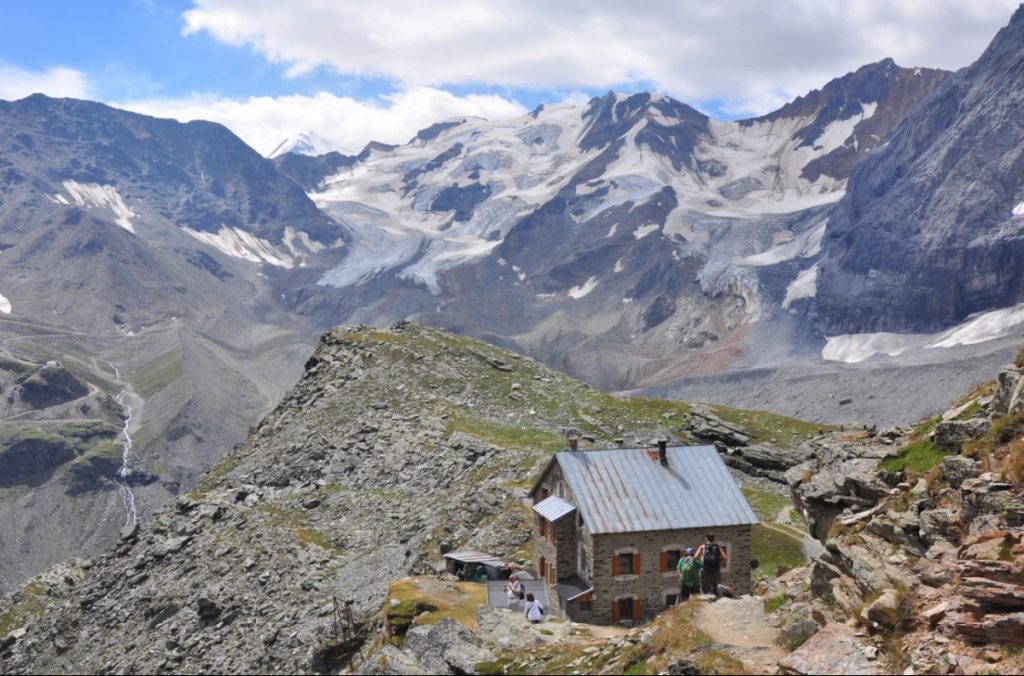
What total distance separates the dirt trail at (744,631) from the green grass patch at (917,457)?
675cm

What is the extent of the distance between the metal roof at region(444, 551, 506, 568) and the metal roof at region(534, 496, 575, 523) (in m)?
4.40

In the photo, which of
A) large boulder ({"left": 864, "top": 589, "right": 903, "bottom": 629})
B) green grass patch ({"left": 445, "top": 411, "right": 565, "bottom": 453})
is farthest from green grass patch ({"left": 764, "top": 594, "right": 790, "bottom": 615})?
green grass patch ({"left": 445, "top": 411, "right": 565, "bottom": 453})

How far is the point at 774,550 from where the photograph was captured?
169 ft

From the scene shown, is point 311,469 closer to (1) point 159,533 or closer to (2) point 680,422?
(1) point 159,533

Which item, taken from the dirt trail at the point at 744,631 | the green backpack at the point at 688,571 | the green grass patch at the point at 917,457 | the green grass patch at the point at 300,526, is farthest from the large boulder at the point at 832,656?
the green grass patch at the point at 300,526

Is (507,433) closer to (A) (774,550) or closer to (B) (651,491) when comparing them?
(A) (774,550)

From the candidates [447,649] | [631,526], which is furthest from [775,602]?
[631,526]

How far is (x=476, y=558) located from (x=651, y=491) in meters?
11.3

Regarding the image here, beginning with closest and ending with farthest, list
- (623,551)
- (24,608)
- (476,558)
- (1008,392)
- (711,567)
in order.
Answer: (1008,392), (711,567), (623,551), (476,558), (24,608)

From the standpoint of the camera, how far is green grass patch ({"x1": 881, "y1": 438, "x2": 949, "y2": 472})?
99.2 feet

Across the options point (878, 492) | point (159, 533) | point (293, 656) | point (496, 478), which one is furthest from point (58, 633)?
point (878, 492)

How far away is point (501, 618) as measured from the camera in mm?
32469

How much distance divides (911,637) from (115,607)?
5650 cm

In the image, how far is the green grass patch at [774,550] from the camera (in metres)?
49.2
